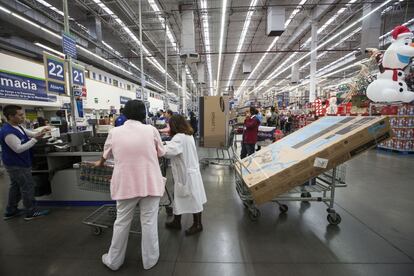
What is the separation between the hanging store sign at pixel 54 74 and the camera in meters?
3.40

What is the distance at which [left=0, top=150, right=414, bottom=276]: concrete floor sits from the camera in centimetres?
202

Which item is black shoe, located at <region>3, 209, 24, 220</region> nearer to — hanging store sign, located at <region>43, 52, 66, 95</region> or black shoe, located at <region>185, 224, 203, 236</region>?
hanging store sign, located at <region>43, 52, 66, 95</region>

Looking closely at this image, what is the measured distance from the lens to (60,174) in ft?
10.8

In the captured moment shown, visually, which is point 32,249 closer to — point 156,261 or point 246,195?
point 156,261

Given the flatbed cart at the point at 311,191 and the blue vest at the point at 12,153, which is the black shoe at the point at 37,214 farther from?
the flatbed cart at the point at 311,191

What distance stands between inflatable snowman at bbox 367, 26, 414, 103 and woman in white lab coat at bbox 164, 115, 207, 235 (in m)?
4.29

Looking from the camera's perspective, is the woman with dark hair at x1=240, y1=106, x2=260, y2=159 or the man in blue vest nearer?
the man in blue vest

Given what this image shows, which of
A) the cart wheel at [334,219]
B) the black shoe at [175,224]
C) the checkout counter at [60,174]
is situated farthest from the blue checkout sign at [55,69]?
the cart wheel at [334,219]

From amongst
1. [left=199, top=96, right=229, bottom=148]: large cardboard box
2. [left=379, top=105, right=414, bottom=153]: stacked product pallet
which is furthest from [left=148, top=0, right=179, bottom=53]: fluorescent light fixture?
[left=379, top=105, right=414, bottom=153]: stacked product pallet

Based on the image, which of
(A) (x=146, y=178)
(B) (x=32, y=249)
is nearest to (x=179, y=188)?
(A) (x=146, y=178)

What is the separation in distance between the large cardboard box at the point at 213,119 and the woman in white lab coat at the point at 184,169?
3986 mm

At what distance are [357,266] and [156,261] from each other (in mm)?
1972

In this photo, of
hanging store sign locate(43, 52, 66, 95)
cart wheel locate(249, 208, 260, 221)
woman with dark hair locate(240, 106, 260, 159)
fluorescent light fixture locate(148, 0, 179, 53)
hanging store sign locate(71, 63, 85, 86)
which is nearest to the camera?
cart wheel locate(249, 208, 260, 221)

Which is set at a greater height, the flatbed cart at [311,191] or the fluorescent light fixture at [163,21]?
the fluorescent light fixture at [163,21]
